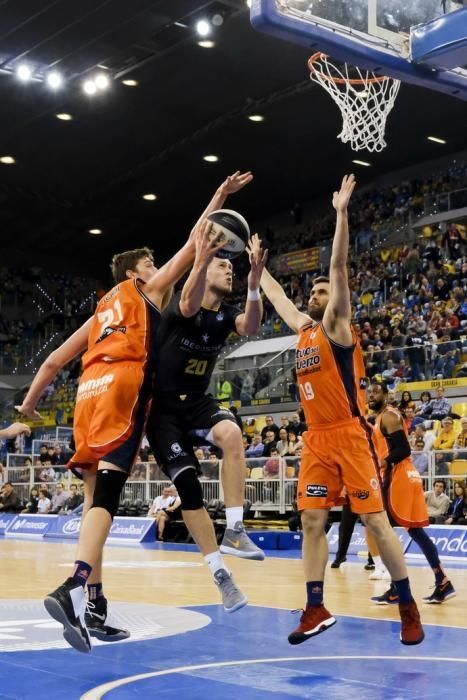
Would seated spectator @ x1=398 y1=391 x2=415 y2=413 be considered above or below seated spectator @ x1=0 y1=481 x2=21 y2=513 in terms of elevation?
above

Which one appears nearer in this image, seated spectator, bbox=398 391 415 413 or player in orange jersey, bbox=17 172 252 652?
player in orange jersey, bbox=17 172 252 652

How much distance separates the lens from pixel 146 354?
552cm

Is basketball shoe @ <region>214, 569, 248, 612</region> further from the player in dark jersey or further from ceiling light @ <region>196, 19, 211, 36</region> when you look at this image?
ceiling light @ <region>196, 19, 211, 36</region>

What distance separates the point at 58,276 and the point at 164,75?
1712 centimetres

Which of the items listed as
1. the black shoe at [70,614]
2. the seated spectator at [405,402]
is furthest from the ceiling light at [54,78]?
the black shoe at [70,614]

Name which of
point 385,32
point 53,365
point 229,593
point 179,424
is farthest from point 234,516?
point 385,32

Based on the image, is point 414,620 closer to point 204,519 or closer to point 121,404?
point 204,519

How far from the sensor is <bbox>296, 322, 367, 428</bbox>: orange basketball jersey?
6090 millimetres

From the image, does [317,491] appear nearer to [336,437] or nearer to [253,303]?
[336,437]

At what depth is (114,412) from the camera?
209 inches

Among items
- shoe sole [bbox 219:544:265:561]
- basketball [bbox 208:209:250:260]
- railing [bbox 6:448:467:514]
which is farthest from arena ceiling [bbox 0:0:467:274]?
shoe sole [bbox 219:544:265:561]

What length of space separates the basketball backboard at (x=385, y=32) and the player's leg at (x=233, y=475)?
4.19 metres

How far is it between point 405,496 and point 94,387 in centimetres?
435

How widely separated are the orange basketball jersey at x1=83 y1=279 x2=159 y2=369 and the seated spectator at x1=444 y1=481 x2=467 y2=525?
32.5 feet
